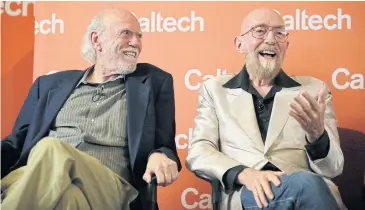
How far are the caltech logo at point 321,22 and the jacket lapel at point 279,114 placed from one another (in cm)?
67

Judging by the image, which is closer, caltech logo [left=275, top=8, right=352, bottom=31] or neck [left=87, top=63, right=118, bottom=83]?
neck [left=87, top=63, right=118, bottom=83]

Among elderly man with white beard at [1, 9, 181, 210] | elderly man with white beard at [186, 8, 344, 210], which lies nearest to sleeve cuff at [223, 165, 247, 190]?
elderly man with white beard at [186, 8, 344, 210]

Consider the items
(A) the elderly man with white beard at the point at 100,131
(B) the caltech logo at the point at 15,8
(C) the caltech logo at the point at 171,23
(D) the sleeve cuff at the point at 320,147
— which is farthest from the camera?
(B) the caltech logo at the point at 15,8

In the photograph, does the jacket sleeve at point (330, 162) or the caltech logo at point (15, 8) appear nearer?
the jacket sleeve at point (330, 162)

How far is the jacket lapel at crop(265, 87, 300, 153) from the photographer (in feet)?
7.17

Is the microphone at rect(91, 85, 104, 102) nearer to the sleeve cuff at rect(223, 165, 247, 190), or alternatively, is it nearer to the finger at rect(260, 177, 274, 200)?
the sleeve cuff at rect(223, 165, 247, 190)

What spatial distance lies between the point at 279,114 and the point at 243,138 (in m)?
0.20

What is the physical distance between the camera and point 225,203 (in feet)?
6.78

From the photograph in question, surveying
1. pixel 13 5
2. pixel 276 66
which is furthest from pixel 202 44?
pixel 13 5

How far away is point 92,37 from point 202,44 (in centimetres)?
71

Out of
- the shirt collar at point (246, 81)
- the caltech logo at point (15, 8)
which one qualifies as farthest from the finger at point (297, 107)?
the caltech logo at point (15, 8)

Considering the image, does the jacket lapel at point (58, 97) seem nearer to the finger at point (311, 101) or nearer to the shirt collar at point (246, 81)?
the shirt collar at point (246, 81)

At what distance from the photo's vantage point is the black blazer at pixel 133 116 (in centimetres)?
211

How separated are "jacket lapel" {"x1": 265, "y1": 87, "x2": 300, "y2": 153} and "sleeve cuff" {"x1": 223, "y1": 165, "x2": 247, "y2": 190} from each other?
0.78 ft
